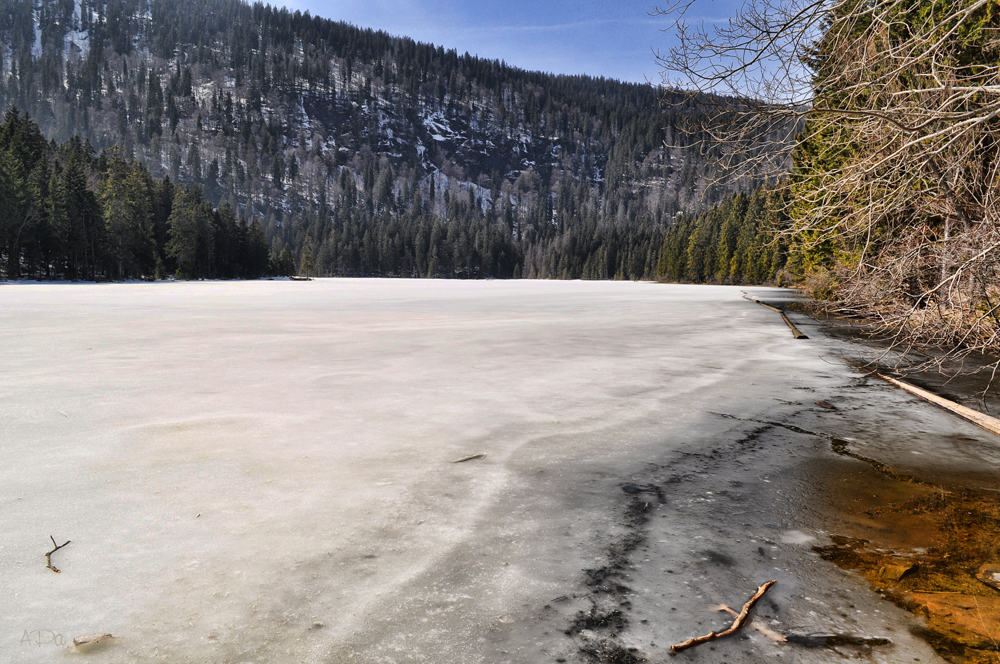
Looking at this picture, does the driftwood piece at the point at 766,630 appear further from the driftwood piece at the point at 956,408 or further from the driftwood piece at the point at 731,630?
the driftwood piece at the point at 956,408

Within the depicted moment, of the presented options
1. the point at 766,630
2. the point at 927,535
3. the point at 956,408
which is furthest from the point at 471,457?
the point at 956,408

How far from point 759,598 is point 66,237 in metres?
61.3

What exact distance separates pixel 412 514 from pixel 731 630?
1.59m

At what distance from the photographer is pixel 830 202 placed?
18.4 feet

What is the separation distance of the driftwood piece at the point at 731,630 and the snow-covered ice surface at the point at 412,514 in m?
0.03

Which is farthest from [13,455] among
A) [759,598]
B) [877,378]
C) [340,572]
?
[877,378]

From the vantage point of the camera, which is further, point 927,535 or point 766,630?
point 927,535

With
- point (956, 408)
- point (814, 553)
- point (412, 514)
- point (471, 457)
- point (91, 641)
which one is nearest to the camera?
point (91, 641)

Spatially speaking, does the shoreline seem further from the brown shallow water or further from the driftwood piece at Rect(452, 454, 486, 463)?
the driftwood piece at Rect(452, 454, 486, 463)

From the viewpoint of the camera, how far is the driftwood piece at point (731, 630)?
72.3 inches

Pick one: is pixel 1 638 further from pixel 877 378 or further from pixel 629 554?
pixel 877 378

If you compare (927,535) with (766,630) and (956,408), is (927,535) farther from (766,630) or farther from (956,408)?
(956,408)

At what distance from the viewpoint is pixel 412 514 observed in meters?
2.88

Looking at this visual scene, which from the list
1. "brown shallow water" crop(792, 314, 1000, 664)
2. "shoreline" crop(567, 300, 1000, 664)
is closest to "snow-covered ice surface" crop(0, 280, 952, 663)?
"shoreline" crop(567, 300, 1000, 664)
